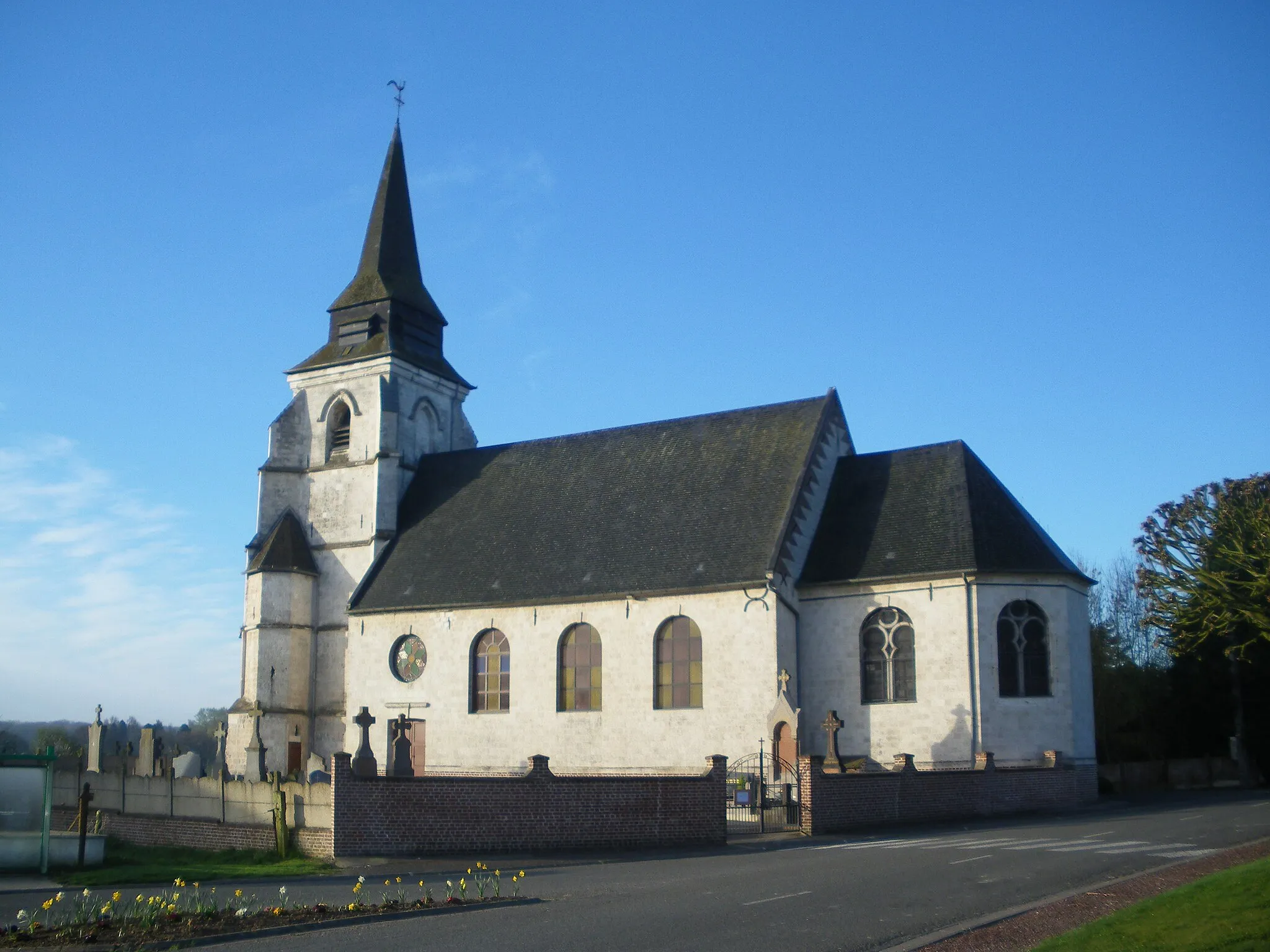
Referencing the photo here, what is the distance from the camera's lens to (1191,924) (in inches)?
384

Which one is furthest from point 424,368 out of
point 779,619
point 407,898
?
point 407,898

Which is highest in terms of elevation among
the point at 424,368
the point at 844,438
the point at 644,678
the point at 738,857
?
the point at 424,368

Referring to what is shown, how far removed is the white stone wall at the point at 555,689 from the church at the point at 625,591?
0.07 meters

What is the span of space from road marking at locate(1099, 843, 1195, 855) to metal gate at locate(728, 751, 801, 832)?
7360mm

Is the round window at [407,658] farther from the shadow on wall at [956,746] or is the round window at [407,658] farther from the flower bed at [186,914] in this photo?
the flower bed at [186,914]

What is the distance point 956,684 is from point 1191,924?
2048 cm

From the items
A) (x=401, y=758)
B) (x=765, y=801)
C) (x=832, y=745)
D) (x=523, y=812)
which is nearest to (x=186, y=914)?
(x=523, y=812)

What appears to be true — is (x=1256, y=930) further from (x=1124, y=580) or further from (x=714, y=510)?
(x=1124, y=580)

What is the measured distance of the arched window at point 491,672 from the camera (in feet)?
114

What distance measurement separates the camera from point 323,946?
1093 centimetres

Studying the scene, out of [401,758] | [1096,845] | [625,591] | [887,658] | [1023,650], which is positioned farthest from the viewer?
[625,591]

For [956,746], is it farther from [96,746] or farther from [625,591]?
[96,746]

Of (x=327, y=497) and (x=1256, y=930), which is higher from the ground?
(x=327, y=497)

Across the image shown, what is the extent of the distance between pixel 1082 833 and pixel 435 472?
25.3m
